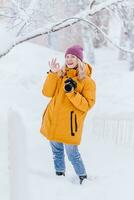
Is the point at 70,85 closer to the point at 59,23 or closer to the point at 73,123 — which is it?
the point at 73,123

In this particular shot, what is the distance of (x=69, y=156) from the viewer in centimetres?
624

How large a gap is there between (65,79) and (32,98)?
35.9 feet

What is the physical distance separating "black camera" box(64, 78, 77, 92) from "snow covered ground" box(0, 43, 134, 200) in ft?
1.77

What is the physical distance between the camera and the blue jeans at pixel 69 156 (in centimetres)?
619

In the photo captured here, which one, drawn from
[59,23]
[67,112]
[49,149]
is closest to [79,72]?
[67,112]

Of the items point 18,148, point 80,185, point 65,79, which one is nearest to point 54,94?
point 65,79

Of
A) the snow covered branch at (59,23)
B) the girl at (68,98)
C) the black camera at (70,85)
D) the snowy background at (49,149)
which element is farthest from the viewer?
the snow covered branch at (59,23)

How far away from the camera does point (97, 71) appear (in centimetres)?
2158

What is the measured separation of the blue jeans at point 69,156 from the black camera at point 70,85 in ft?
2.19

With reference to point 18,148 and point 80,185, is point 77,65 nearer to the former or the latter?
point 80,185

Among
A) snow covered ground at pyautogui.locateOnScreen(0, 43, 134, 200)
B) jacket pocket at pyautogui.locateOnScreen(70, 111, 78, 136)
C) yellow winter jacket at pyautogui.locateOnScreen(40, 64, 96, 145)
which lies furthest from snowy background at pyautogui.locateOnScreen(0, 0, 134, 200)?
jacket pocket at pyautogui.locateOnScreen(70, 111, 78, 136)

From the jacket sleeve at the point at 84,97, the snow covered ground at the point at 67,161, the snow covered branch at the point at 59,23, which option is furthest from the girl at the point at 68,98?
the snow covered branch at the point at 59,23

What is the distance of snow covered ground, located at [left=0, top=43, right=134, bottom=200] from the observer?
5.98 m

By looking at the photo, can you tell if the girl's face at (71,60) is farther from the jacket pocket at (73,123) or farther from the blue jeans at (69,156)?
the blue jeans at (69,156)
